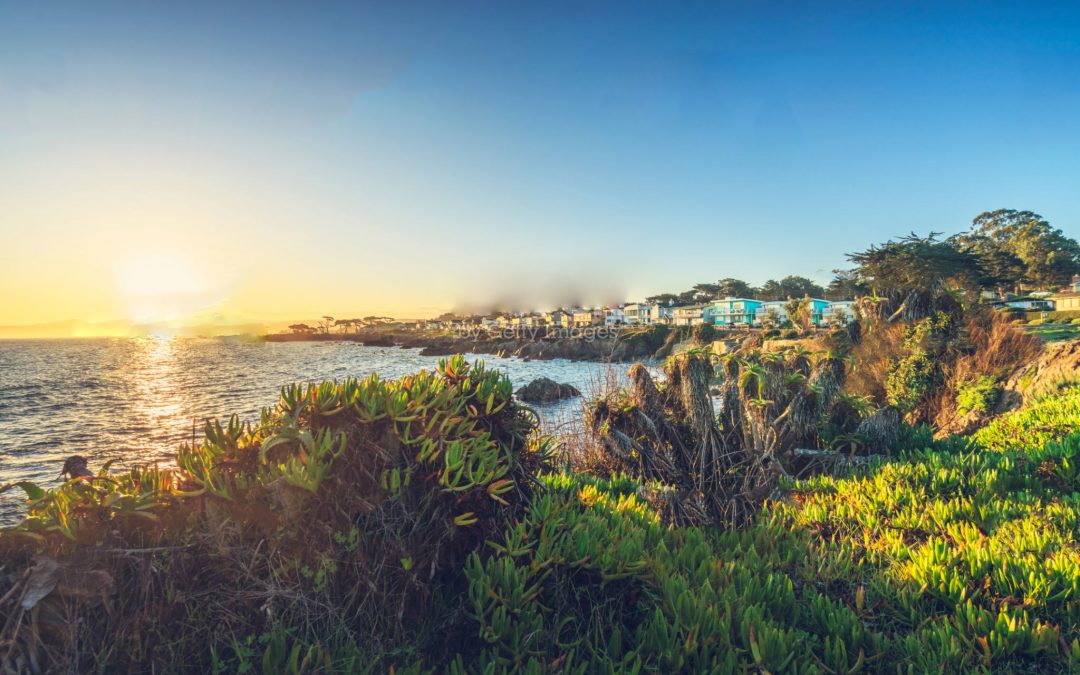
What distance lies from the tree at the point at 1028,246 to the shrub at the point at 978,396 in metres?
35.6

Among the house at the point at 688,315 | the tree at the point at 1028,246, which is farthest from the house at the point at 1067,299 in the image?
the house at the point at 688,315

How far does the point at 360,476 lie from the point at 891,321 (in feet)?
60.3

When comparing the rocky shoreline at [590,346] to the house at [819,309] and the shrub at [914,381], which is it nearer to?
the house at [819,309]

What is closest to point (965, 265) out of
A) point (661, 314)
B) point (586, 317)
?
point (661, 314)

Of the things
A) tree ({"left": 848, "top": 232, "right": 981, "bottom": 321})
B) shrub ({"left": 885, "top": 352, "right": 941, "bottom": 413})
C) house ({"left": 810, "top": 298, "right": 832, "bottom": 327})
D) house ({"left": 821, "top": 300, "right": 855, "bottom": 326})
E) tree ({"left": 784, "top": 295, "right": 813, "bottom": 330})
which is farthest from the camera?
house ({"left": 810, "top": 298, "right": 832, "bottom": 327})

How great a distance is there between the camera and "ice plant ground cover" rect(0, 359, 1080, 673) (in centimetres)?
201

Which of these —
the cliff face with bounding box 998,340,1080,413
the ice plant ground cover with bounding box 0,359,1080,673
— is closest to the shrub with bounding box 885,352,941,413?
the cliff face with bounding box 998,340,1080,413

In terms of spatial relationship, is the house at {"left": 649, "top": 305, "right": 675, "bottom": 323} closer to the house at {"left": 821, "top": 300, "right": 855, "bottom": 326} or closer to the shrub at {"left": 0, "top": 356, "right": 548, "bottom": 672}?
the house at {"left": 821, "top": 300, "right": 855, "bottom": 326}

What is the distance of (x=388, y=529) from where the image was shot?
A: 248 centimetres

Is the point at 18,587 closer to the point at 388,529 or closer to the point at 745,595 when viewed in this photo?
the point at 388,529

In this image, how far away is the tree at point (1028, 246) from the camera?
51.3m

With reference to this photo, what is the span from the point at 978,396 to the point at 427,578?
15337mm

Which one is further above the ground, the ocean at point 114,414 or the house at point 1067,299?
the house at point 1067,299

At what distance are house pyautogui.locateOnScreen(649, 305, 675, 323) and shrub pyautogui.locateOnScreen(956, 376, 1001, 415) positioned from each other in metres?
88.3
